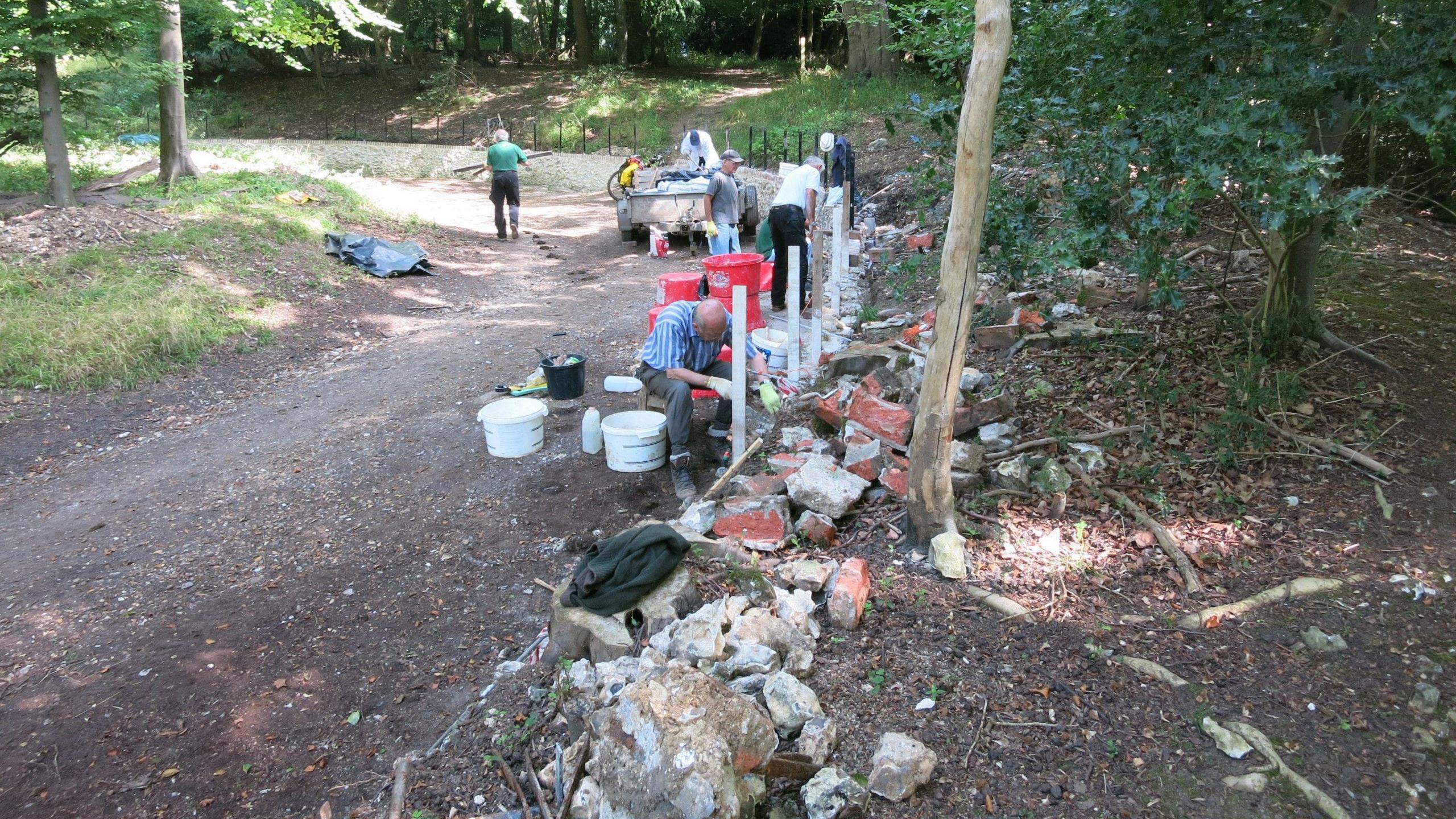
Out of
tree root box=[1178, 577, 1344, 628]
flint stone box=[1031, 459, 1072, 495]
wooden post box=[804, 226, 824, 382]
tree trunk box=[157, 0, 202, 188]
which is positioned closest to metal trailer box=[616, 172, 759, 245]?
wooden post box=[804, 226, 824, 382]

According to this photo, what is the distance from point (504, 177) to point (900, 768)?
1231cm

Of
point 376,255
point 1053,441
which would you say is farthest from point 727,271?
point 376,255

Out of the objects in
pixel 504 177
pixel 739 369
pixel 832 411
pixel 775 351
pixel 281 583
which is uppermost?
pixel 504 177

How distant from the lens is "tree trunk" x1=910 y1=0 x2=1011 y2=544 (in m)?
3.51

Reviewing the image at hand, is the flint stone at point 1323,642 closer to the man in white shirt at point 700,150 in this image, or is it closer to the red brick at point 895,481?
the red brick at point 895,481

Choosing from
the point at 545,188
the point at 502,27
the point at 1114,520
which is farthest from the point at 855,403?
the point at 502,27

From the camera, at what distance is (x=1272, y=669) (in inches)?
124

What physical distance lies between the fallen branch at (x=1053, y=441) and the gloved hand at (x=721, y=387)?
1813mm

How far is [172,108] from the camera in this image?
13.5 m

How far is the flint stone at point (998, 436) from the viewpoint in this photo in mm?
4918

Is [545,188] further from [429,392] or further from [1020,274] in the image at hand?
[1020,274]

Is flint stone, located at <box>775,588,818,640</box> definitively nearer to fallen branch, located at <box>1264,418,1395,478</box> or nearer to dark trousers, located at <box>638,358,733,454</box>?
dark trousers, located at <box>638,358,733,454</box>

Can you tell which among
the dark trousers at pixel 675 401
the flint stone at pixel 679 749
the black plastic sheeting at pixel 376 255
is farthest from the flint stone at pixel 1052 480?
the black plastic sheeting at pixel 376 255

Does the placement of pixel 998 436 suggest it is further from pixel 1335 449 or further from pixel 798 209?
pixel 798 209
